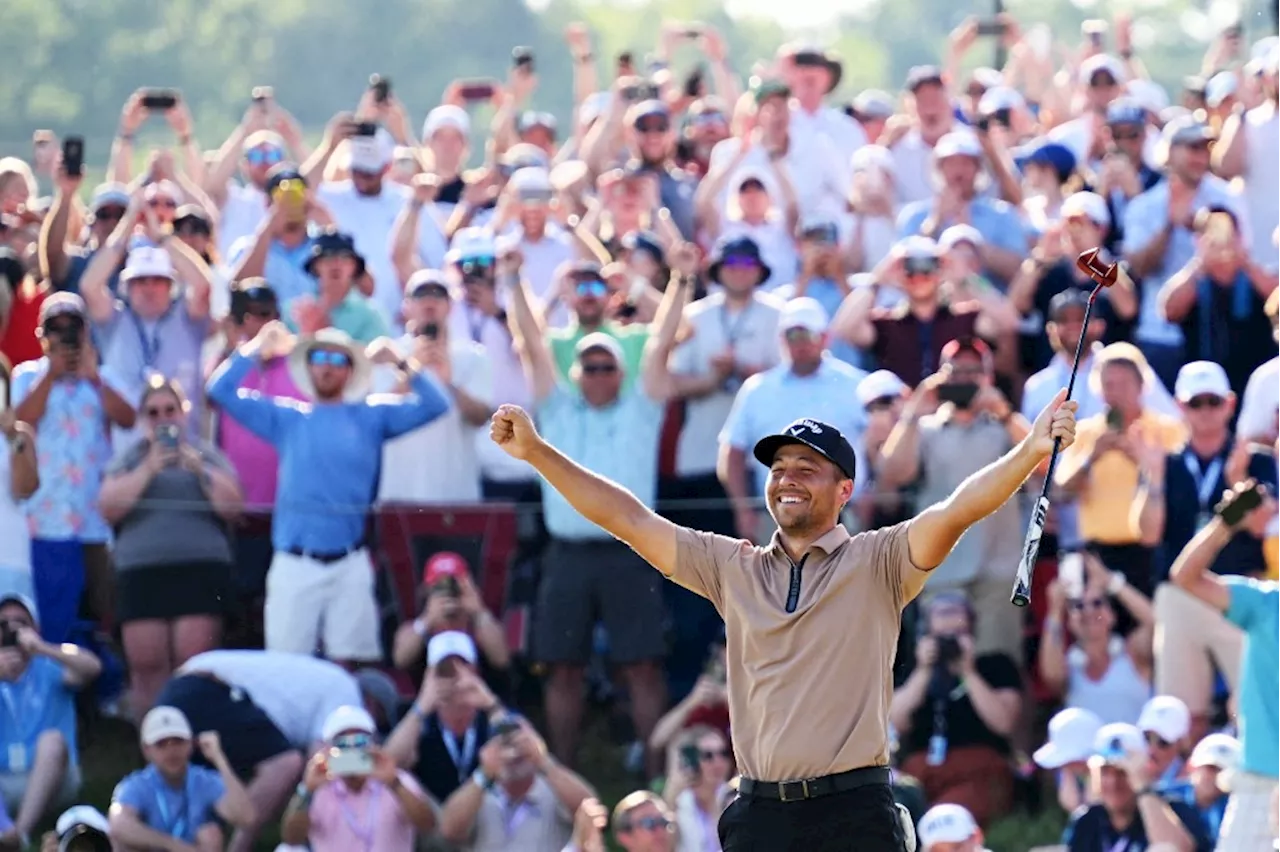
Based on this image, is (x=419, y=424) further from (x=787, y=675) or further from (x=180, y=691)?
(x=787, y=675)

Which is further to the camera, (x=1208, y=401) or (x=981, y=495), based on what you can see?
(x=1208, y=401)

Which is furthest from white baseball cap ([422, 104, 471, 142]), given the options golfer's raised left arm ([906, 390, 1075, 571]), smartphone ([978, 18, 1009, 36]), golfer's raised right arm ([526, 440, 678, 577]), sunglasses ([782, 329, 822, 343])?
golfer's raised left arm ([906, 390, 1075, 571])

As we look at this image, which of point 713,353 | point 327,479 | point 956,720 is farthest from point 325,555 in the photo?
point 956,720

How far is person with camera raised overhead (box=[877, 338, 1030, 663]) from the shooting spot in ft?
44.2

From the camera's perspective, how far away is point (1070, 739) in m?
12.7

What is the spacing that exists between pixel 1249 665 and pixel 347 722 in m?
3.65

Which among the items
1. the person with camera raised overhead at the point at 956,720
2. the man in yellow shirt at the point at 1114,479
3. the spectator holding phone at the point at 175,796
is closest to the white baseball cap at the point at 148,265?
the spectator holding phone at the point at 175,796

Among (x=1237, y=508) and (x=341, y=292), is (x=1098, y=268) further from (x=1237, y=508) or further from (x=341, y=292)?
(x=341, y=292)

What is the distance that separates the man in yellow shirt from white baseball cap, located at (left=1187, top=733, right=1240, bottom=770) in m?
1.31

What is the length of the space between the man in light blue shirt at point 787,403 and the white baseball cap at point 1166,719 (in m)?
1.78

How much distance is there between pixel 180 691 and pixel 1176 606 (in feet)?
13.7

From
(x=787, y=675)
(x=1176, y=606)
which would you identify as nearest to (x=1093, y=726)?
(x=1176, y=606)

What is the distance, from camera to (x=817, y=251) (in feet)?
49.2

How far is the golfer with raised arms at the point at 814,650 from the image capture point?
8.26 meters
